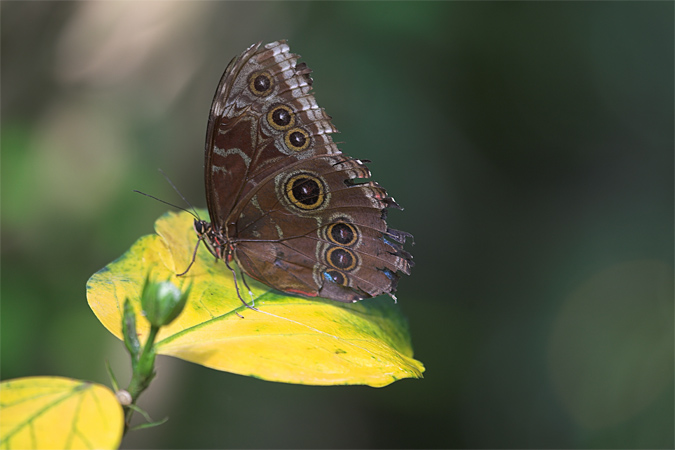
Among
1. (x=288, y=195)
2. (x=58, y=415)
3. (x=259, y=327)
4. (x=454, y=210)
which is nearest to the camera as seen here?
(x=58, y=415)

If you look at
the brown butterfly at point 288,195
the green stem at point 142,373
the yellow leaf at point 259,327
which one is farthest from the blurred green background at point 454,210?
the green stem at point 142,373

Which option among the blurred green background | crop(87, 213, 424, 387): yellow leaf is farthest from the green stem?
the blurred green background

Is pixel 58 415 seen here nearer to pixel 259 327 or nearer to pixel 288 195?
pixel 259 327

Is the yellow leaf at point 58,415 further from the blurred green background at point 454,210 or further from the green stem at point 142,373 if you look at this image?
the blurred green background at point 454,210

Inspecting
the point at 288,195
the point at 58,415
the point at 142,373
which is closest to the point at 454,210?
the point at 288,195

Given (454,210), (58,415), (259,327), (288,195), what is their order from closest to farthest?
(58,415) < (259,327) < (288,195) < (454,210)

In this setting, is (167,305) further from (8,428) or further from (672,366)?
(672,366)
